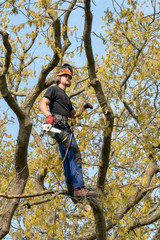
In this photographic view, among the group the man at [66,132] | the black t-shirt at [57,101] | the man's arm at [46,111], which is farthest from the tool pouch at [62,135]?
the black t-shirt at [57,101]

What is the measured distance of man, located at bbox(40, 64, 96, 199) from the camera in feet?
14.9

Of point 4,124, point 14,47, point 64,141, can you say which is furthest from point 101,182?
point 4,124

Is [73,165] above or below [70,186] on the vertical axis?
above

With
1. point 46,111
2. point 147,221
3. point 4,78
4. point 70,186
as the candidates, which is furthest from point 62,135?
point 147,221

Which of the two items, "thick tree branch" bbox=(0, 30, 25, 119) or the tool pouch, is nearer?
the tool pouch

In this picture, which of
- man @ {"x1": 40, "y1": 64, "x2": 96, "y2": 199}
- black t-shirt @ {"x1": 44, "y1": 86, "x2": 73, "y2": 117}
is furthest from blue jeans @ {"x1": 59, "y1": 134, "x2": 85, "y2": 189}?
A: black t-shirt @ {"x1": 44, "y1": 86, "x2": 73, "y2": 117}

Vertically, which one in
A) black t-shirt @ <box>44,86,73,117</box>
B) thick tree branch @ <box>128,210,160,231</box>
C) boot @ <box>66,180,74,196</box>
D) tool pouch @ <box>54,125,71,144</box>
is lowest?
thick tree branch @ <box>128,210,160,231</box>

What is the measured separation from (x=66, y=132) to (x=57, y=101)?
66cm

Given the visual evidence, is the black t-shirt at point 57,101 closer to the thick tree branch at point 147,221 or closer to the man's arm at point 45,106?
the man's arm at point 45,106

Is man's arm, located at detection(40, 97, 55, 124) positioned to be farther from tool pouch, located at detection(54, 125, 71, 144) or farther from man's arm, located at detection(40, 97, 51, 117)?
tool pouch, located at detection(54, 125, 71, 144)

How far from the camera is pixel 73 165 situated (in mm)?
4699

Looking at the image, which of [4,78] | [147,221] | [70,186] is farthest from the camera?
[147,221]

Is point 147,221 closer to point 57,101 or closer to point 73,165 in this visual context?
point 73,165

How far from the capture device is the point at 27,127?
5.89 m
